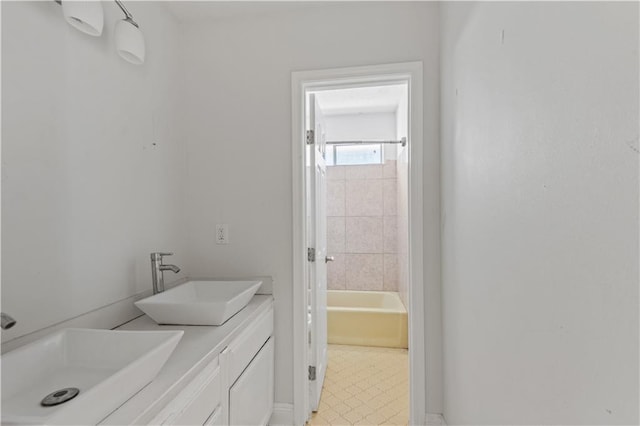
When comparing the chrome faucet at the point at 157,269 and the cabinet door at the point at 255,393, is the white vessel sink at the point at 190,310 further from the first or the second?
the cabinet door at the point at 255,393

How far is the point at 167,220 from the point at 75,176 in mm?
616

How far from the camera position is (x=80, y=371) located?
3.28 ft

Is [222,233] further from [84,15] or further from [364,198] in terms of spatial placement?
[364,198]

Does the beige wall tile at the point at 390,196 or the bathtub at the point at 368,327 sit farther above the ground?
the beige wall tile at the point at 390,196

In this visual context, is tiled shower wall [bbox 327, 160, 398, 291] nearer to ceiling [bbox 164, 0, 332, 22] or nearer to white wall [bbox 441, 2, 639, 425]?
ceiling [bbox 164, 0, 332, 22]

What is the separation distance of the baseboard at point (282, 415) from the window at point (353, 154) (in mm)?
2734

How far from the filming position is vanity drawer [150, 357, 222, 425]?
2.84 ft

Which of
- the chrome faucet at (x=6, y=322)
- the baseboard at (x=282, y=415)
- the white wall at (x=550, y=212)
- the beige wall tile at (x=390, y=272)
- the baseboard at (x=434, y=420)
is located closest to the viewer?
the white wall at (x=550, y=212)

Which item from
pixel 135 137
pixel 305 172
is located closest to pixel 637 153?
pixel 305 172

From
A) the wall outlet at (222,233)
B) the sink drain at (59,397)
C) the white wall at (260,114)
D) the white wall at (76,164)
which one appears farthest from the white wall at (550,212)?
the white wall at (76,164)

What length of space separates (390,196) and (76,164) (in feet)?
10.3

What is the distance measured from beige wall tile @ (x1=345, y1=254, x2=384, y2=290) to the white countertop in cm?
230

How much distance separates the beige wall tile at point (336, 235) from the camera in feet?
12.7

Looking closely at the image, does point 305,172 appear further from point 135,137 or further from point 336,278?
point 336,278
